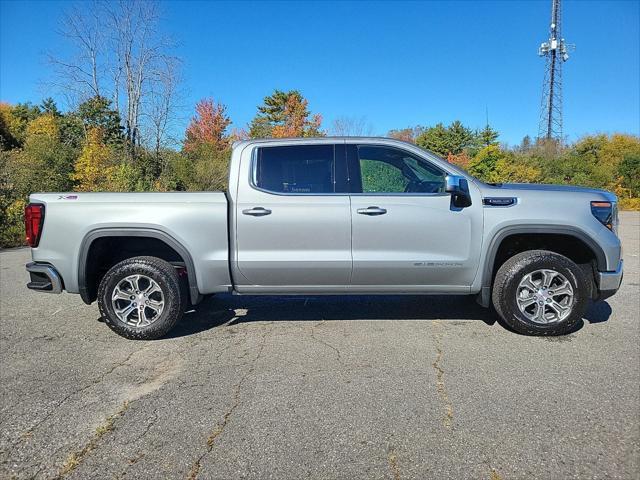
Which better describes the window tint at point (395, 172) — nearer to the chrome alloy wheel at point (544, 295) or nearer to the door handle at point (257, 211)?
the door handle at point (257, 211)

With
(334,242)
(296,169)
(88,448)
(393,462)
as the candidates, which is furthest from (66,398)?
(296,169)

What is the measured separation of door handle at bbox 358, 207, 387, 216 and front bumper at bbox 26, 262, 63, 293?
3006 millimetres

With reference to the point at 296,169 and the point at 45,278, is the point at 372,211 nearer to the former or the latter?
the point at 296,169

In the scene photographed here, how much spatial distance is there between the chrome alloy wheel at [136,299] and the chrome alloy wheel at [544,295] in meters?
3.53

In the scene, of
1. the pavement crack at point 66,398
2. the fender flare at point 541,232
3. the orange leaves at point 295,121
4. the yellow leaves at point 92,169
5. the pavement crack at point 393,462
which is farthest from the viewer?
the orange leaves at point 295,121

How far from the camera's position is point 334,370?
3.63m

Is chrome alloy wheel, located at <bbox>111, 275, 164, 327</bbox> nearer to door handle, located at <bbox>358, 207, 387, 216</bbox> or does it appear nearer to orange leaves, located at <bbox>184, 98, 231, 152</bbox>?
door handle, located at <bbox>358, 207, 387, 216</bbox>

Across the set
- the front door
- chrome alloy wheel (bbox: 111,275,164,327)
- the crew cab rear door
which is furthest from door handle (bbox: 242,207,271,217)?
chrome alloy wheel (bbox: 111,275,164,327)

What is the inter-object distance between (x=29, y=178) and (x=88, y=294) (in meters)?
9.95

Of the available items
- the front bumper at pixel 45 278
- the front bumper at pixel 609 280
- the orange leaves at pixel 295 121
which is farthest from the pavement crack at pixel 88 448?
the orange leaves at pixel 295 121

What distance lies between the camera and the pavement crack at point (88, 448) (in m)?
2.39

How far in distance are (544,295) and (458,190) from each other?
1.34 m

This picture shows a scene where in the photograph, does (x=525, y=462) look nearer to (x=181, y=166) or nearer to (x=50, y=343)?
(x=50, y=343)

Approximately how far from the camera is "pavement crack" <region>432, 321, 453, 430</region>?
2.86 meters
